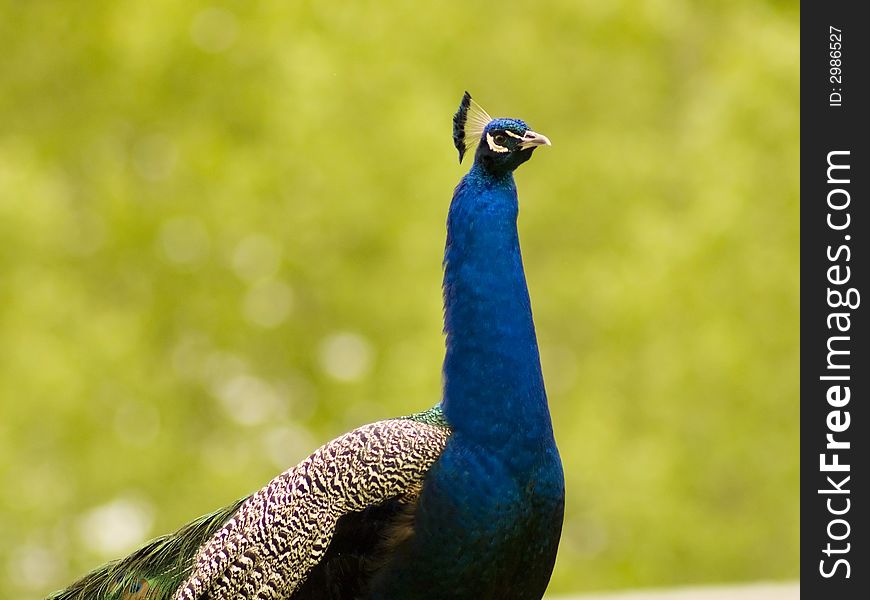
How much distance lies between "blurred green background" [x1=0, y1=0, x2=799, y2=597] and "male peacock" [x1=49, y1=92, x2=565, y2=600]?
5.10m

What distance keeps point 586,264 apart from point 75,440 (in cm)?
372

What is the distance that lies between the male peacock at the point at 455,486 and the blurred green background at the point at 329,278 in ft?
16.7

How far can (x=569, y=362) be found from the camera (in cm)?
1013

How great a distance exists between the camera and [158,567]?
11.8ft

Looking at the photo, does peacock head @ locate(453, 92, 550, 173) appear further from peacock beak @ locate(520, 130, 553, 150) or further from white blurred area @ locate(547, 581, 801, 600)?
white blurred area @ locate(547, 581, 801, 600)

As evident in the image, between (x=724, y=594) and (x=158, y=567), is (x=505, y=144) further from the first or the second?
(x=724, y=594)

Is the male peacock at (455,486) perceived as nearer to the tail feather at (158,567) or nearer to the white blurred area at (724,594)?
the tail feather at (158,567)

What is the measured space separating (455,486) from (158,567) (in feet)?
3.02

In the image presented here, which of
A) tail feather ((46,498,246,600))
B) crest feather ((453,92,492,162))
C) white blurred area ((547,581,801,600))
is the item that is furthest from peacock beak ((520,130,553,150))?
white blurred area ((547,581,801,600))

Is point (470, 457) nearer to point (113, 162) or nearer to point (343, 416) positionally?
point (343, 416)

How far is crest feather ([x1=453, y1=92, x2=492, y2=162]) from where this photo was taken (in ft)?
11.3

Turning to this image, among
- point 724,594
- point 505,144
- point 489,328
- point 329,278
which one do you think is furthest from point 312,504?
point 329,278
